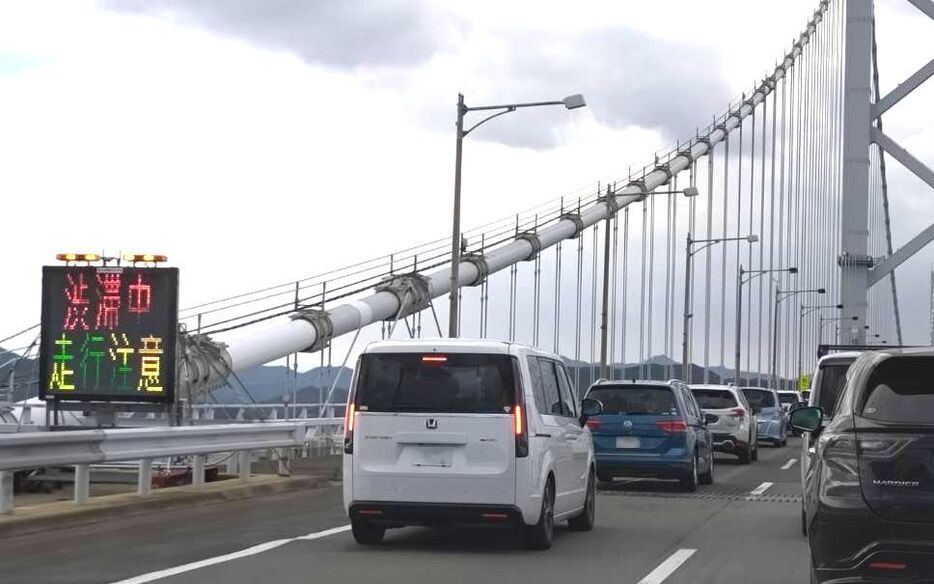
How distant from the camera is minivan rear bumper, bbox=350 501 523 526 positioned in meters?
12.2

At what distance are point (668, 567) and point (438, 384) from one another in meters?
2.41

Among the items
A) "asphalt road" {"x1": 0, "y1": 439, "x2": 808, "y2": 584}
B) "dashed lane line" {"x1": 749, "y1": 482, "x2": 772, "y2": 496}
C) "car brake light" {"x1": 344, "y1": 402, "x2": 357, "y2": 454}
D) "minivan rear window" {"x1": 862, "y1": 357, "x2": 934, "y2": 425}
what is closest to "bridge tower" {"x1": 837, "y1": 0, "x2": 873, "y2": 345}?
"dashed lane line" {"x1": 749, "y1": 482, "x2": 772, "y2": 496}

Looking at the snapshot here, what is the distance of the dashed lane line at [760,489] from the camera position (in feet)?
69.2

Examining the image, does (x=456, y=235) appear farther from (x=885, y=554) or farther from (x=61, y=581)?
(x=885, y=554)

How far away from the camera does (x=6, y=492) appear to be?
13.6 m

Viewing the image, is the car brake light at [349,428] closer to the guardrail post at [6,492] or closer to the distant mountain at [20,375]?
the guardrail post at [6,492]

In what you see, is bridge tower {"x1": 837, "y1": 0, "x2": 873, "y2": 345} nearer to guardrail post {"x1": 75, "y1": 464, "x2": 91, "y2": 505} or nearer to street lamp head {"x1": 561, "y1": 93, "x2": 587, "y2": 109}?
street lamp head {"x1": 561, "y1": 93, "x2": 587, "y2": 109}

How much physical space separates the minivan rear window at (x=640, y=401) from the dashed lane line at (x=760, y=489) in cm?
155

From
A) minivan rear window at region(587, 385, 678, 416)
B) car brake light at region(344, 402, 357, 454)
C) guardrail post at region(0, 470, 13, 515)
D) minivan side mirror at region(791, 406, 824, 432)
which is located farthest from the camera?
minivan rear window at region(587, 385, 678, 416)

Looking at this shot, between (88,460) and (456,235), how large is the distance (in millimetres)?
17396

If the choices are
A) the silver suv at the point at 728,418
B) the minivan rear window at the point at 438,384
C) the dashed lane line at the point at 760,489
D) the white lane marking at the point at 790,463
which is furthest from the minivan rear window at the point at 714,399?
the minivan rear window at the point at 438,384

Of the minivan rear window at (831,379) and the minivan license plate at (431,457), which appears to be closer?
the minivan license plate at (431,457)

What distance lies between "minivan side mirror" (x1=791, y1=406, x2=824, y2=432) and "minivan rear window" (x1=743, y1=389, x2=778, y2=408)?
1210 inches

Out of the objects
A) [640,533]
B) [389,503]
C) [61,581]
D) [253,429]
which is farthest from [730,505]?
[61,581]
